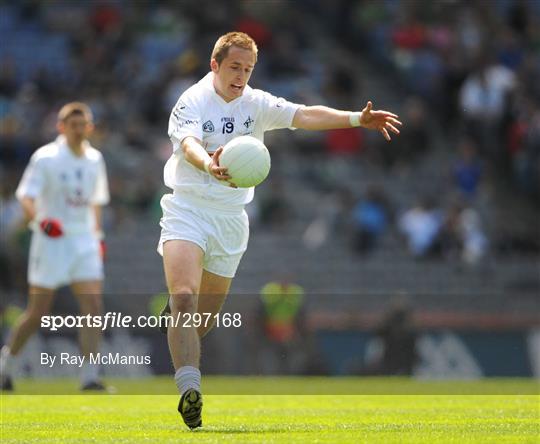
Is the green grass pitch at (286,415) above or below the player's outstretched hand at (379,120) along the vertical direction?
below

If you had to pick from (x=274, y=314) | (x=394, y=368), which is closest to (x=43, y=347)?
(x=274, y=314)

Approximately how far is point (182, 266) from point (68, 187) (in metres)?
5.97

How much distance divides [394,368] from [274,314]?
190 cm

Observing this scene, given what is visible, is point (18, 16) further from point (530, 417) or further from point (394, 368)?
point (530, 417)

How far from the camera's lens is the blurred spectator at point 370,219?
24219mm

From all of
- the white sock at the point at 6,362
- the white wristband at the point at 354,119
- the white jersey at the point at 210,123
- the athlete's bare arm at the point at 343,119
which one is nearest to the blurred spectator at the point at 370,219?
the white sock at the point at 6,362

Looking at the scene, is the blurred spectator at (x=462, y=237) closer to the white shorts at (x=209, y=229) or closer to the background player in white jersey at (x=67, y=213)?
the background player in white jersey at (x=67, y=213)

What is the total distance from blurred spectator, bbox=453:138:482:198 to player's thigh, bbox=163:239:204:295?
15497 millimetres

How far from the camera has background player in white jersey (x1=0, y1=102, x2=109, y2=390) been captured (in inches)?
608

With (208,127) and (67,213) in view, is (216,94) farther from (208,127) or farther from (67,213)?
(67,213)

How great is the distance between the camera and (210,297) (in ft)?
35.8

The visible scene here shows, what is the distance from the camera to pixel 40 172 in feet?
51.1

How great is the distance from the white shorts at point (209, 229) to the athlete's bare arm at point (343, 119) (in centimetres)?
83

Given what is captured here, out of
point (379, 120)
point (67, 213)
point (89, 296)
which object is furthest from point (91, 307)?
point (379, 120)
